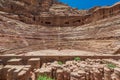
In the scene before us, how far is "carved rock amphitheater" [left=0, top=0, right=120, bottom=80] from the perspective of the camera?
589 cm

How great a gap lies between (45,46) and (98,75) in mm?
13617

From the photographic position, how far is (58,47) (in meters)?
19.0

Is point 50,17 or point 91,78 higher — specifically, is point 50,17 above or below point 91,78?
above

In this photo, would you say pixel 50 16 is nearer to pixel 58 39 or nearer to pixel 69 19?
pixel 69 19

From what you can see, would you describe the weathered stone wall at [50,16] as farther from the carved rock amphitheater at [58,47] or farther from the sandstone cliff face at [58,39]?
the sandstone cliff face at [58,39]

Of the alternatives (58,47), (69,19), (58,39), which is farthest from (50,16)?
(58,47)

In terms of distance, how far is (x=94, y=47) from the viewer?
16.8 m

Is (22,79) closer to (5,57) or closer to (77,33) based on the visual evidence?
(5,57)

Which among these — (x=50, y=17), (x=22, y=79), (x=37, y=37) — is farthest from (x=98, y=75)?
(x=50, y=17)

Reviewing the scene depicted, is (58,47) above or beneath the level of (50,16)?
beneath

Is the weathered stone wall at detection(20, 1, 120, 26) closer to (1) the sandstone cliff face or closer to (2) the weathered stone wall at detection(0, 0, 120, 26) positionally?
(2) the weathered stone wall at detection(0, 0, 120, 26)

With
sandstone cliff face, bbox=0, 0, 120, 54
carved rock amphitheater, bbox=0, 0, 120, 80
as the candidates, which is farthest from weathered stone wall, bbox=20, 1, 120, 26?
sandstone cliff face, bbox=0, 0, 120, 54

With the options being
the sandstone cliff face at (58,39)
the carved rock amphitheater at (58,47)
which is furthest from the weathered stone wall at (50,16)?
the sandstone cliff face at (58,39)

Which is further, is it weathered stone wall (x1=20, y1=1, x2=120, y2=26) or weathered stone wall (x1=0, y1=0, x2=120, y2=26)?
weathered stone wall (x1=20, y1=1, x2=120, y2=26)
